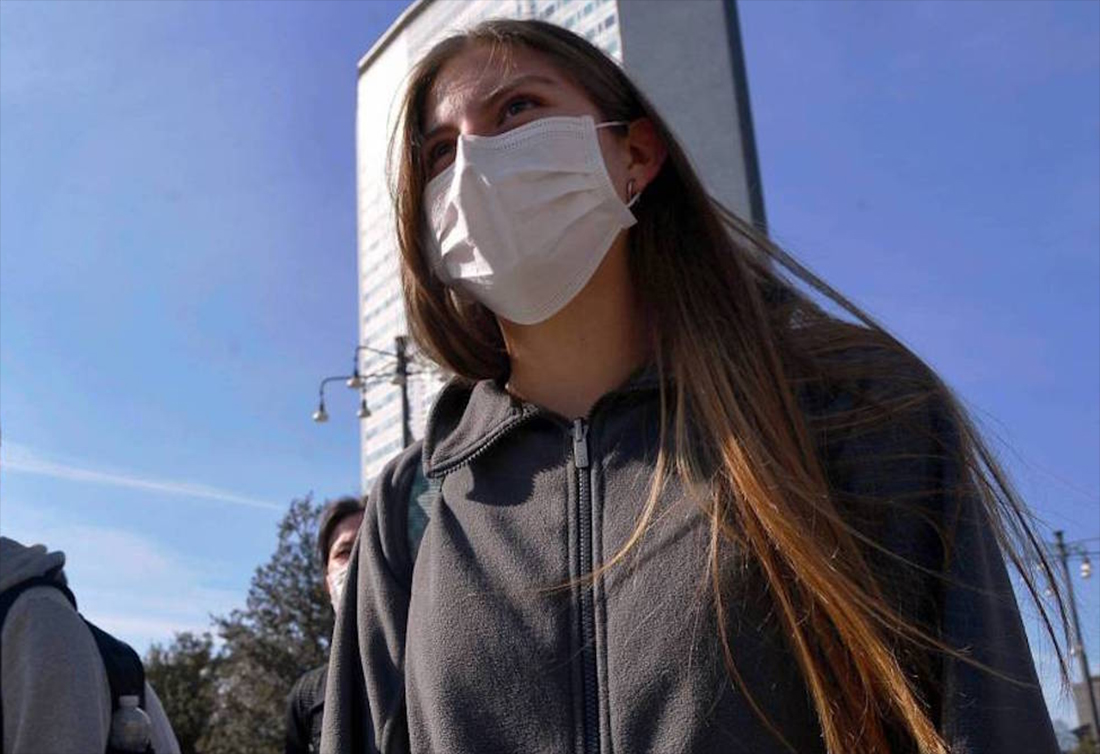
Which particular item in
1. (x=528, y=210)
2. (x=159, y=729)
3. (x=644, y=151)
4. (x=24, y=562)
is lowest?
(x=159, y=729)

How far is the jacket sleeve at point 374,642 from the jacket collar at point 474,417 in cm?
12

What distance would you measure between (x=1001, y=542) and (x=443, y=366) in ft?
3.83

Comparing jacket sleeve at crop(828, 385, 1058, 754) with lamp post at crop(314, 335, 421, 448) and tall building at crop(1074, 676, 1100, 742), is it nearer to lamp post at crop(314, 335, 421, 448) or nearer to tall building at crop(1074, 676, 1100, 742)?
lamp post at crop(314, 335, 421, 448)

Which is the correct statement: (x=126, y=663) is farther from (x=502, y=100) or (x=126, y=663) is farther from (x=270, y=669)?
(x=270, y=669)

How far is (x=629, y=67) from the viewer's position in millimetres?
4859

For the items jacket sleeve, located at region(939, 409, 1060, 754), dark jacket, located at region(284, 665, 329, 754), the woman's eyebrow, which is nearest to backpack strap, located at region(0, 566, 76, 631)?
the woman's eyebrow

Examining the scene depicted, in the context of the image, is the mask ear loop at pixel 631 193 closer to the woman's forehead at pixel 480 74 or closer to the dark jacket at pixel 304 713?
the woman's forehead at pixel 480 74

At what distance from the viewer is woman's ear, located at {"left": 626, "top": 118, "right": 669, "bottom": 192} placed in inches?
85.2

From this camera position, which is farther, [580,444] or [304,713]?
[304,713]

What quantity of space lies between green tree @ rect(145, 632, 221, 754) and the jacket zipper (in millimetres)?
27865

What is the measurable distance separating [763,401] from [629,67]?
356 centimetres

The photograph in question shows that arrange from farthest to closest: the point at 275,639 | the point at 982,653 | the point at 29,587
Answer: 1. the point at 275,639
2. the point at 29,587
3. the point at 982,653

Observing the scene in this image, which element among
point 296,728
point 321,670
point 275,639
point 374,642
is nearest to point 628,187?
point 374,642

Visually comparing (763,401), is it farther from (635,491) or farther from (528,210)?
(528,210)
